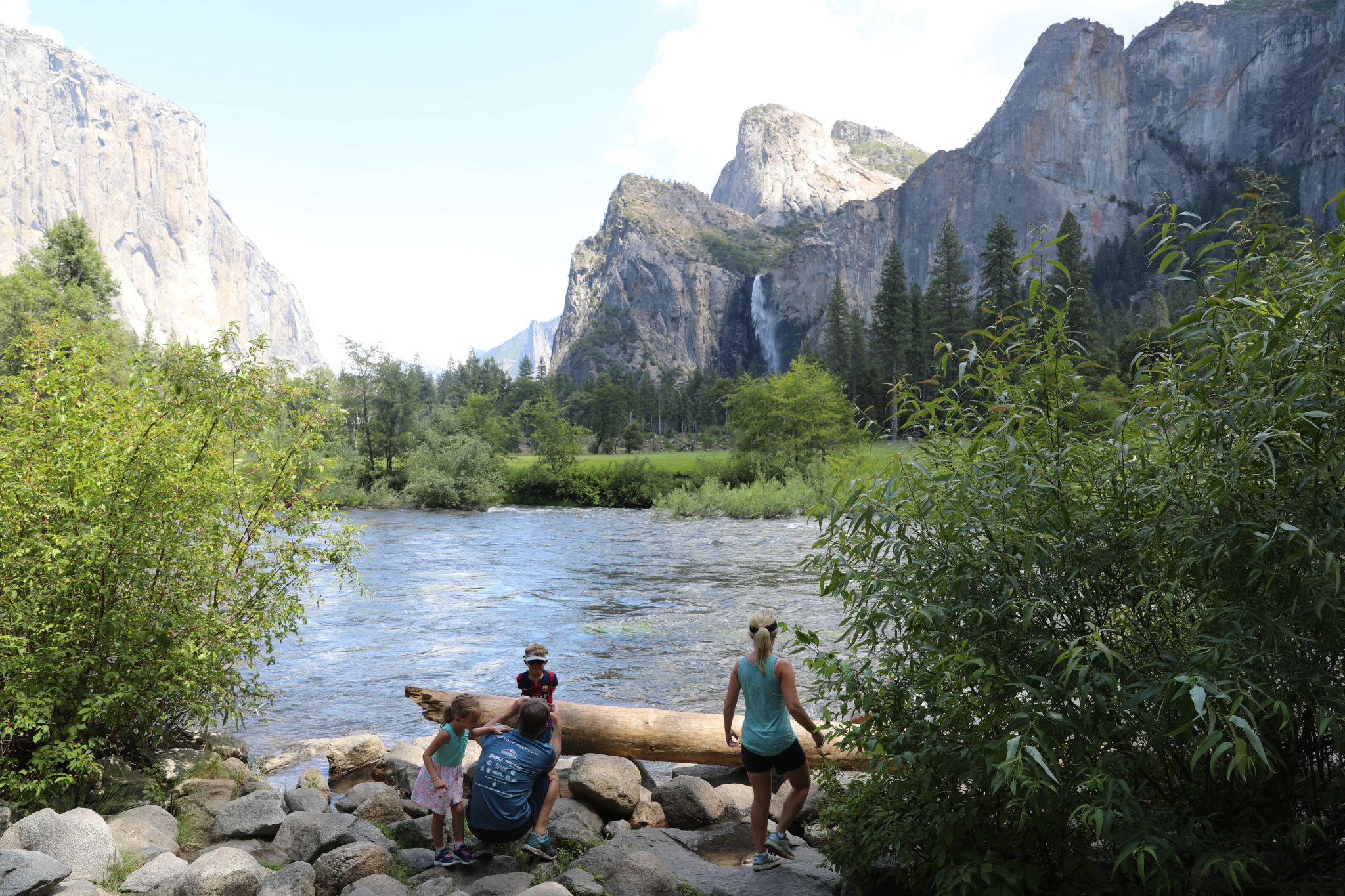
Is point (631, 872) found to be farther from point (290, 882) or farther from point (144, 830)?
point (144, 830)

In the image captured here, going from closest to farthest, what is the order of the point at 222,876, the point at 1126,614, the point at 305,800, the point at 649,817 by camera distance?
the point at 1126,614, the point at 222,876, the point at 649,817, the point at 305,800

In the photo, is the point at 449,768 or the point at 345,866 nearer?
the point at 345,866

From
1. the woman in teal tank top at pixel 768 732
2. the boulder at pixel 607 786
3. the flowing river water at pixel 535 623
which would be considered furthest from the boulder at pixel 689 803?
the flowing river water at pixel 535 623

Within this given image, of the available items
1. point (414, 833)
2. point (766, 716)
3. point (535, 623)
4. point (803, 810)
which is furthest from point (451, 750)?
point (535, 623)

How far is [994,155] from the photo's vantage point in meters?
196

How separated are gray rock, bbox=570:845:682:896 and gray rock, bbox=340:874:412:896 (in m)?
1.25

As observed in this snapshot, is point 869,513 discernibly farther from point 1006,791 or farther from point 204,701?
point 204,701

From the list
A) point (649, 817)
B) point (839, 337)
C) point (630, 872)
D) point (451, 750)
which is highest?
point (839, 337)

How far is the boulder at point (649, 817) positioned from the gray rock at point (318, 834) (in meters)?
2.21

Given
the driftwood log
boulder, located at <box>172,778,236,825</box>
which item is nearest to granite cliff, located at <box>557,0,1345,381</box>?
the driftwood log

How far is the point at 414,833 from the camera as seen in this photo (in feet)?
23.6

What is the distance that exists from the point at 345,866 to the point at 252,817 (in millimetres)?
1975

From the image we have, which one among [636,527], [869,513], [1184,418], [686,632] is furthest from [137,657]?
[636,527]

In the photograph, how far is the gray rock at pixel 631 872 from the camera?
5.57 m
